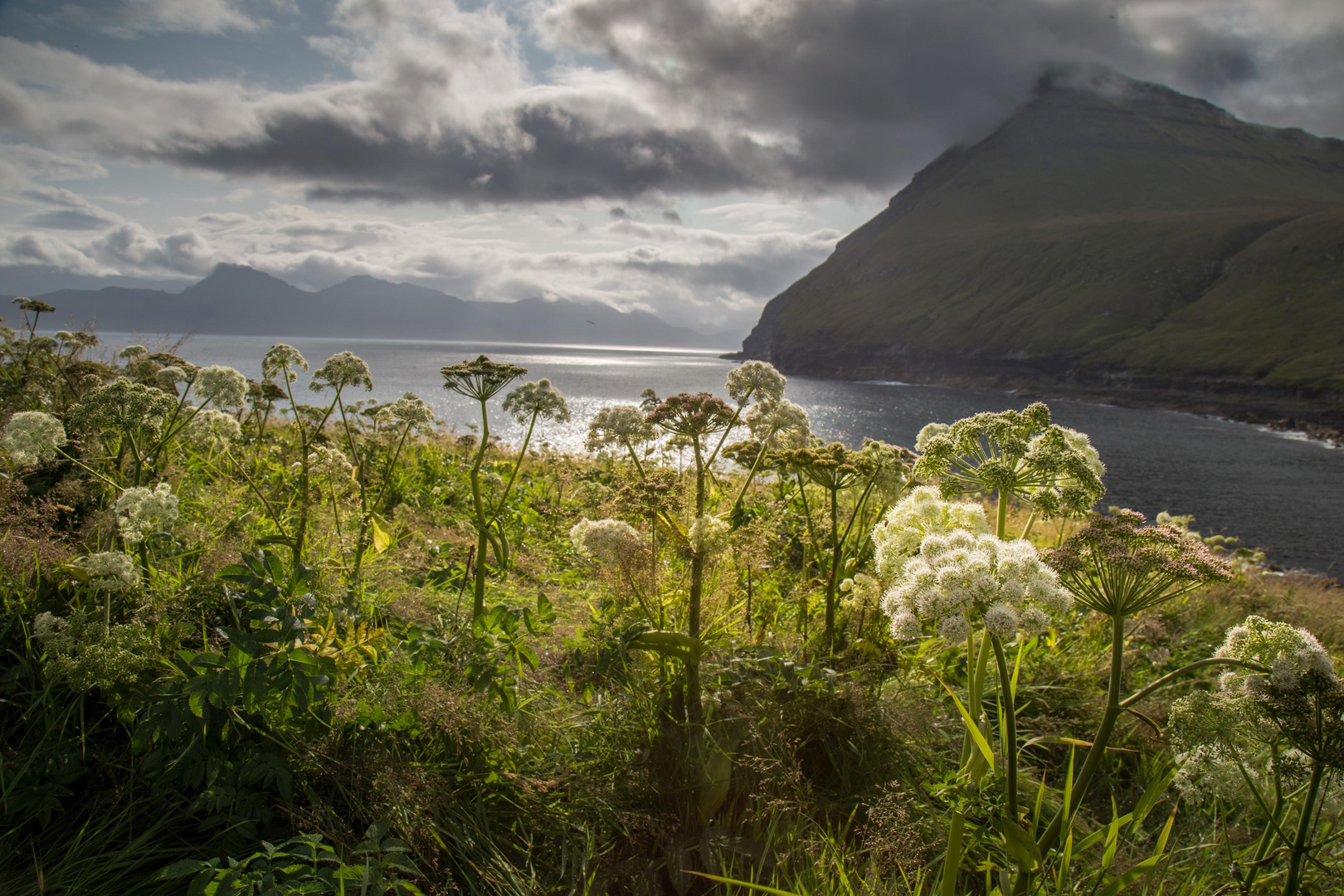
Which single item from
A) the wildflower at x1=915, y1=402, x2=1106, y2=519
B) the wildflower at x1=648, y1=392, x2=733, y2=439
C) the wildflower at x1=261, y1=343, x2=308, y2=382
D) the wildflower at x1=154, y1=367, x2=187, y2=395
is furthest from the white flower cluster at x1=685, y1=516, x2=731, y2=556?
the wildflower at x1=154, y1=367, x2=187, y2=395

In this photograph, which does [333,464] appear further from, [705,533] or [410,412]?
[705,533]

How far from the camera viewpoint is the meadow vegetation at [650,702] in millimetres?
2193

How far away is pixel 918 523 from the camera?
2.90 meters

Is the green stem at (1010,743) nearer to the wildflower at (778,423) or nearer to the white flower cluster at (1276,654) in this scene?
the white flower cluster at (1276,654)

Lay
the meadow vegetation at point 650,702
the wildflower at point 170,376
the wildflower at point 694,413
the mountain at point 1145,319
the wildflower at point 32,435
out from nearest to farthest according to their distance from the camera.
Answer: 1. the meadow vegetation at point 650,702
2. the wildflower at point 32,435
3. the wildflower at point 694,413
4. the wildflower at point 170,376
5. the mountain at point 1145,319

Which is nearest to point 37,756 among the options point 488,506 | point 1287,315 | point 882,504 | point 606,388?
point 488,506

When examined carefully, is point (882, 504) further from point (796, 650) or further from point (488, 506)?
point (488, 506)

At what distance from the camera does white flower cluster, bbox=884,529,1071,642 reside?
189 centimetres

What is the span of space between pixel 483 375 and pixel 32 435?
257cm

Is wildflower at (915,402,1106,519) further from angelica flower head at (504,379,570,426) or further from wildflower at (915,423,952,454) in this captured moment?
angelica flower head at (504,379,570,426)

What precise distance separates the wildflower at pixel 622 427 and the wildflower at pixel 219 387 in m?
2.71

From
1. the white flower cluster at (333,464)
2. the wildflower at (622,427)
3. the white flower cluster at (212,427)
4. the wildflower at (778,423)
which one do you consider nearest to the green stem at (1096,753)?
the wildflower at (778,423)

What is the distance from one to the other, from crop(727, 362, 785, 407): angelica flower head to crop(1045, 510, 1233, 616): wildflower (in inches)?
102

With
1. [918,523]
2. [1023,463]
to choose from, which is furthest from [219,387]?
[1023,463]
